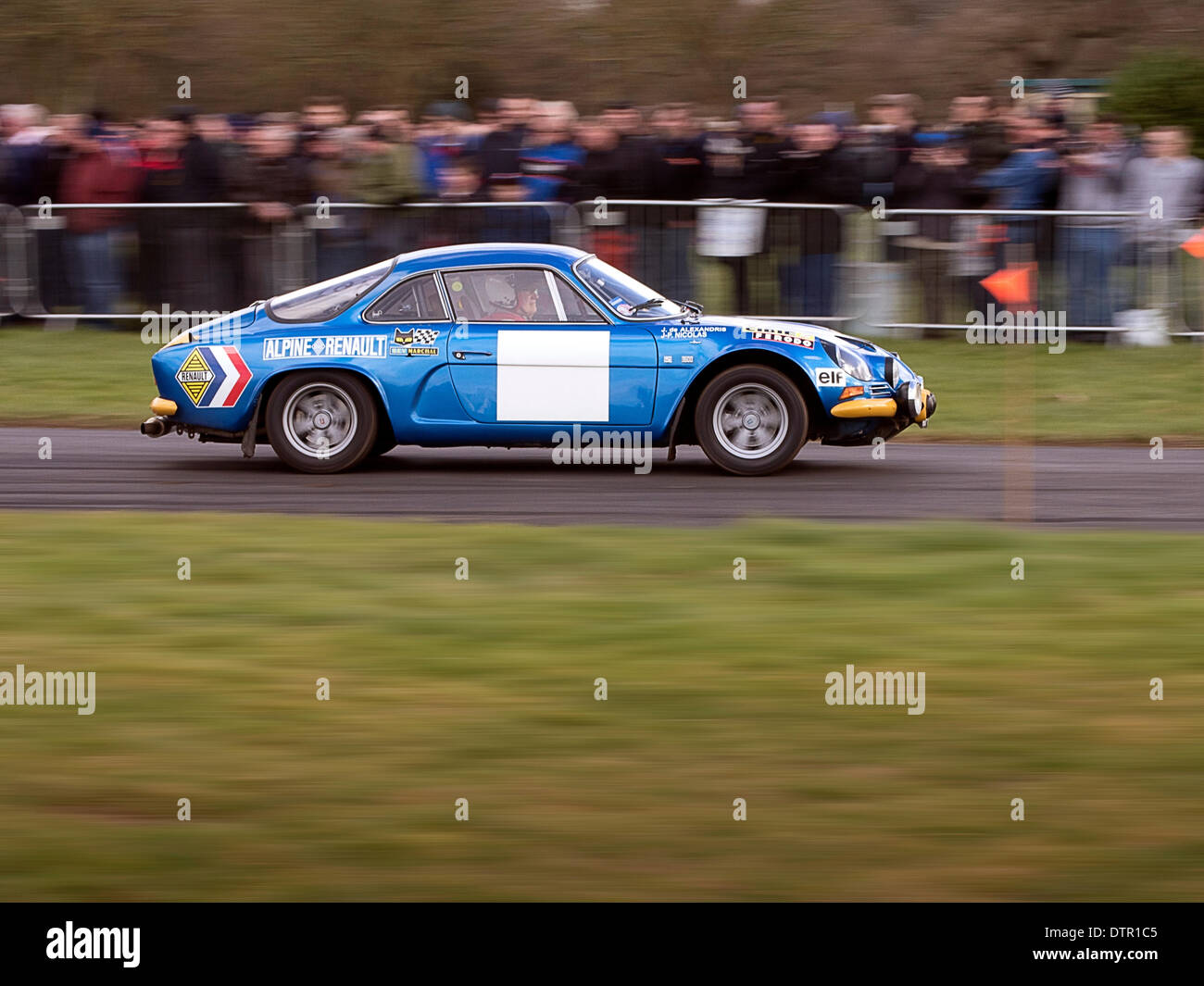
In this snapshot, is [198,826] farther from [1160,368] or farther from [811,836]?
[1160,368]

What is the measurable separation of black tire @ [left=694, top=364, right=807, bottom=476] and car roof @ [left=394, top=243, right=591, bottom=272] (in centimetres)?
119

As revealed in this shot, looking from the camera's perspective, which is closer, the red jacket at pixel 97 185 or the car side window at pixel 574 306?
the car side window at pixel 574 306

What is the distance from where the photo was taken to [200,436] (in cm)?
1048

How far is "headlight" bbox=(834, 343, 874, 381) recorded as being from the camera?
10055 mm

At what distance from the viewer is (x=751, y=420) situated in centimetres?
1027

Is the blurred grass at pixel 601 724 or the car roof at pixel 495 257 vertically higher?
the car roof at pixel 495 257

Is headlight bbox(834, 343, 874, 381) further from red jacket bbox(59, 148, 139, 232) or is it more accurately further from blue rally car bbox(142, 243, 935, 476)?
red jacket bbox(59, 148, 139, 232)

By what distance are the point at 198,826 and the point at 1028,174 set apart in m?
12.0

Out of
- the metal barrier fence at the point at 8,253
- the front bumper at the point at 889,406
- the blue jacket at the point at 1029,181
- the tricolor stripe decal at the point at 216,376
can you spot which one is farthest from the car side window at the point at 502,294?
the metal barrier fence at the point at 8,253

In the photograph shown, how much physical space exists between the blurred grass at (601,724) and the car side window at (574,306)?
2.56 m

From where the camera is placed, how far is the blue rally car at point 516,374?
10.1 metres

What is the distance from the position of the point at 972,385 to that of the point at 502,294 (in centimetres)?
513

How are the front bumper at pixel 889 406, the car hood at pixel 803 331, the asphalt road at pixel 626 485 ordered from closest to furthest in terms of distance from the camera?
the asphalt road at pixel 626 485 < the front bumper at pixel 889 406 < the car hood at pixel 803 331

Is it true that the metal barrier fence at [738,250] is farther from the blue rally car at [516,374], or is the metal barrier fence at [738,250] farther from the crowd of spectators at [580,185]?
the blue rally car at [516,374]
